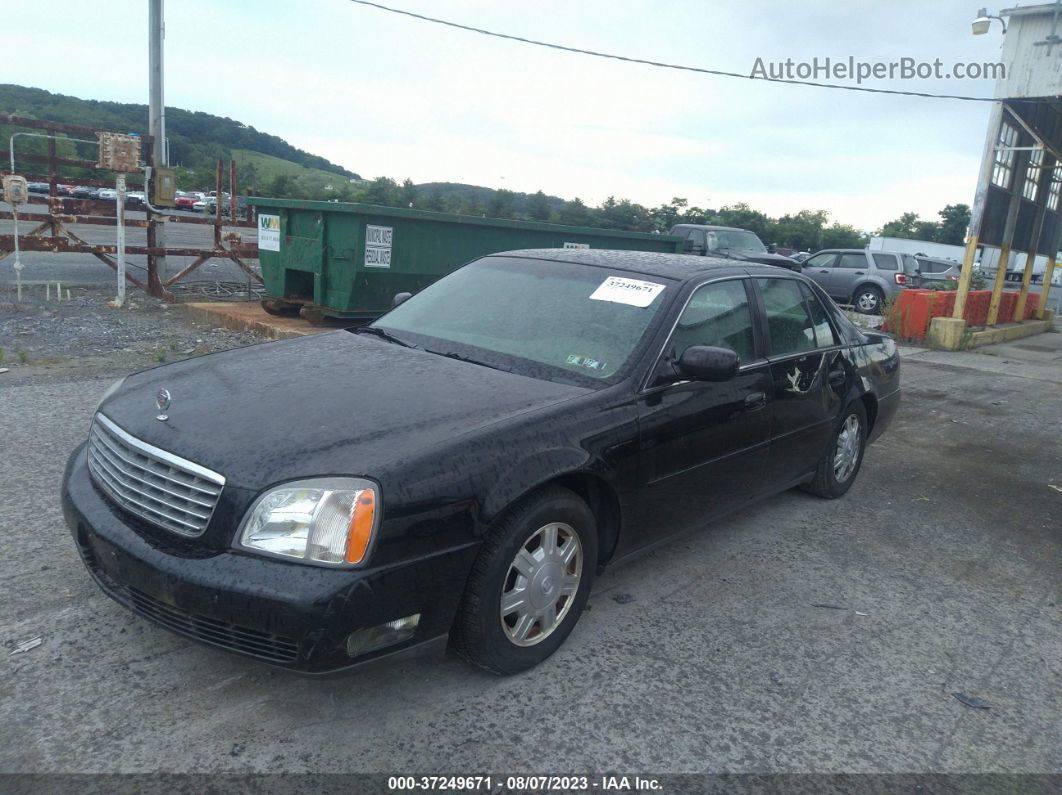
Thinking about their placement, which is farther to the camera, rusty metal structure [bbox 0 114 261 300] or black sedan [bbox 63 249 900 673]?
rusty metal structure [bbox 0 114 261 300]

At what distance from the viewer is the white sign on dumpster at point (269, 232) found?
947 cm

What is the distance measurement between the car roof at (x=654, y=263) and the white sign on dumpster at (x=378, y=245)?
4.54 meters

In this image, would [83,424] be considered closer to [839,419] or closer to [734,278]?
[734,278]

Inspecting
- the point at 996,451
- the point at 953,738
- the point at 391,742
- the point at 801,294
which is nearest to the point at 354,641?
the point at 391,742

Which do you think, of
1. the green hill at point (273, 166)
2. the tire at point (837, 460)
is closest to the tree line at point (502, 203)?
the tire at point (837, 460)

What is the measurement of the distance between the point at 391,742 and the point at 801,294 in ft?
11.4

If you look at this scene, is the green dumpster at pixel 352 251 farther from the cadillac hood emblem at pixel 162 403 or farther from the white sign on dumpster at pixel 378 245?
the cadillac hood emblem at pixel 162 403

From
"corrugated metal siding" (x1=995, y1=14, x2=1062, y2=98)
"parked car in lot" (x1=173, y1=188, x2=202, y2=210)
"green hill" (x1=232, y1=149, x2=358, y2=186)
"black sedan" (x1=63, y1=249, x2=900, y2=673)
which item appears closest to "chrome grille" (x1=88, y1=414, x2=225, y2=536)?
"black sedan" (x1=63, y1=249, x2=900, y2=673)

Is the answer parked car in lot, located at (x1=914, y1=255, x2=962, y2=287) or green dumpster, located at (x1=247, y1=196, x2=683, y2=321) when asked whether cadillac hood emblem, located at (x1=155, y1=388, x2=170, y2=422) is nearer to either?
green dumpster, located at (x1=247, y1=196, x2=683, y2=321)

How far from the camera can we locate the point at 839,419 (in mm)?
5016

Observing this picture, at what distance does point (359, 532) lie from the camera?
2.47 m

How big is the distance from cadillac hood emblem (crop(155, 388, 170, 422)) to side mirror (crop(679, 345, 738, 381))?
2.05 m

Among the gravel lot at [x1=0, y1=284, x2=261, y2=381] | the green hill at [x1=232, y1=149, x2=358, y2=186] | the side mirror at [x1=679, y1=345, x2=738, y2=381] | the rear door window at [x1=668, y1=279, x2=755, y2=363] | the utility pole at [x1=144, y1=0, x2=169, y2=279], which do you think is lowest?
the gravel lot at [x1=0, y1=284, x2=261, y2=381]

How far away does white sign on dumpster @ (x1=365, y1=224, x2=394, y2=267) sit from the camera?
28.7ft
